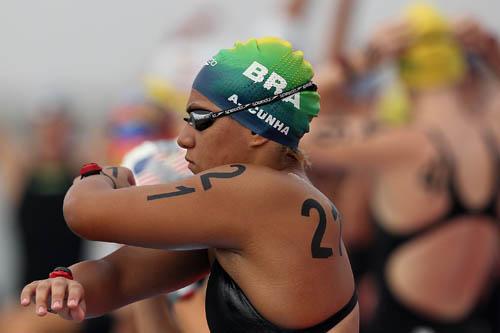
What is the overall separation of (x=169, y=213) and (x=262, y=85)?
0.42 metres

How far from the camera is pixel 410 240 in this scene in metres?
5.63

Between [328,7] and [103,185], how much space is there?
24.8 feet

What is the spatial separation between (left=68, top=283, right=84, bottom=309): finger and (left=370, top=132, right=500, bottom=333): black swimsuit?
326cm

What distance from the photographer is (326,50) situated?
737 centimetres

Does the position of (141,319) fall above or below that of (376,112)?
above

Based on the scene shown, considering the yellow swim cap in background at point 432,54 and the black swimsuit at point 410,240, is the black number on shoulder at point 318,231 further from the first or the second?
the yellow swim cap in background at point 432,54

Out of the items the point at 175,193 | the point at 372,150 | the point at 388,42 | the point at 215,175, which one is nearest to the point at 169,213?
the point at 175,193

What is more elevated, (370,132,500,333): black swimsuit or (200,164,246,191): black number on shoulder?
(200,164,246,191): black number on shoulder

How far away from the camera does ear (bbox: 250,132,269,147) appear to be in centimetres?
277

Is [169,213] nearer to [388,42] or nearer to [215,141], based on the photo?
[215,141]

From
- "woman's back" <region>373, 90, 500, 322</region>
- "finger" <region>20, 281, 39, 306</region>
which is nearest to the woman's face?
"finger" <region>20, 281, 39, 306</region>

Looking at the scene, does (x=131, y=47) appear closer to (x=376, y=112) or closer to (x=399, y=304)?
(x=376, y=112)

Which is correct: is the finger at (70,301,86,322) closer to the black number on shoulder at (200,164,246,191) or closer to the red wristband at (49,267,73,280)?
the red wristband at (49,267,73,280)

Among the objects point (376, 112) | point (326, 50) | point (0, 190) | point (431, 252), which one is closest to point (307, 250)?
point (431, 252)
